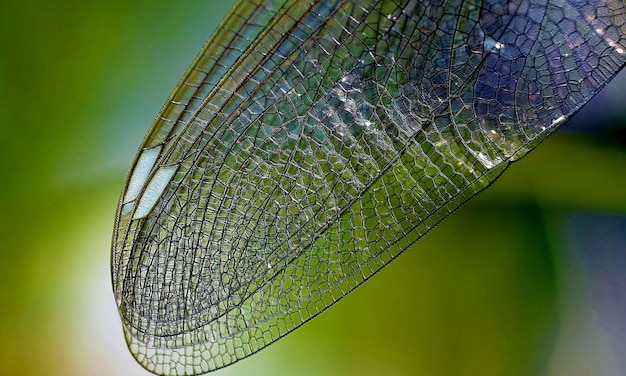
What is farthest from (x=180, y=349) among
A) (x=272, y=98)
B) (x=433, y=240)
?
(x=433, y=240)

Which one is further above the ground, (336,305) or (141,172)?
(141,172)

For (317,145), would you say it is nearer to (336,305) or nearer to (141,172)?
(141,172)

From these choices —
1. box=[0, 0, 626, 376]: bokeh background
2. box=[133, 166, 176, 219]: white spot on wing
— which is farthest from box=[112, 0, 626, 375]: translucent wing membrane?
box=[0, 0, 626, 376]: bokeh background

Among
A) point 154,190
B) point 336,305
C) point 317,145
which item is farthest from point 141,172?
point 336,305

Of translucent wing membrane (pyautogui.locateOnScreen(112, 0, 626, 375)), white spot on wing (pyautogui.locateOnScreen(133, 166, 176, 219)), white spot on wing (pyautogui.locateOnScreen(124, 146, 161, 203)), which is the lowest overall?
translucent wing membrane (pyautogui.locateOnScreen(112, 0, 626, 375))

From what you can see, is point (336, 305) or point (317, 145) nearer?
point (317, 145)

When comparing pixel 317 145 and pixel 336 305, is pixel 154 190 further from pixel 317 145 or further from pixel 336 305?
pixel 336 305

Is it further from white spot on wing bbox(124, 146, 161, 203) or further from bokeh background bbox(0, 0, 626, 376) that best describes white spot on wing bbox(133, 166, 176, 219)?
bokeh background bbox(0, 0, 626, 376)
